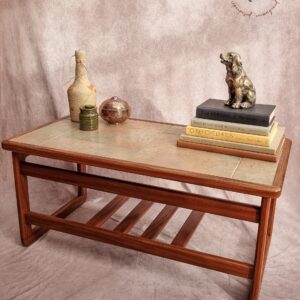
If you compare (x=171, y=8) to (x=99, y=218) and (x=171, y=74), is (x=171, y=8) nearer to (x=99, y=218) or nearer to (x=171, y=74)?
(x=171, y=74)

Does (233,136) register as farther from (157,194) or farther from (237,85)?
(157,194)

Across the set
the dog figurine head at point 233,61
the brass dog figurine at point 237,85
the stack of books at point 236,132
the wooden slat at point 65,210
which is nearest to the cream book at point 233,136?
the stack of books at point 236,132

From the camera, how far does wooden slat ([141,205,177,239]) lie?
1.58 metres

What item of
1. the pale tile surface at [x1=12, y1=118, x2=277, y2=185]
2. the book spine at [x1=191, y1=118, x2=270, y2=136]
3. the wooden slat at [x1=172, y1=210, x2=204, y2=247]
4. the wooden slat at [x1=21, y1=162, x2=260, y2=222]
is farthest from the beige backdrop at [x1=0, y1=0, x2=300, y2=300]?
the book spine at [x1=191, y1=118, x2=270, y2=136]

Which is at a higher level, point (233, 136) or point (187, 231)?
point (233, 136)

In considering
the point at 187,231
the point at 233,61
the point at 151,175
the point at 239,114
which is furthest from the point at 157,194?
the point at 233,61

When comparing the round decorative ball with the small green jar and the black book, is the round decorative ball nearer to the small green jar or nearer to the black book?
the small green jar

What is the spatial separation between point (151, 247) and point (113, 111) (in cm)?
59

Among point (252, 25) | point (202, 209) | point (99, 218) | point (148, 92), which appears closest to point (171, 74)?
point (148, 92)

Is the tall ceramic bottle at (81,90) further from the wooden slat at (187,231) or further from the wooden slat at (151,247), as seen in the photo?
the wooden slat at (187,231)

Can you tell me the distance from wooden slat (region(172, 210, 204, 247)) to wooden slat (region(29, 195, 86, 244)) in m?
0.66

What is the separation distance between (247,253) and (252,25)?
1.08 m

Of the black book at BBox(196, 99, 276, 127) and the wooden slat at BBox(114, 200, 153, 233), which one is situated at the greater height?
the black book at BBox(196, 99, 276, 127)

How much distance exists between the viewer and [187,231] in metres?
1.59
